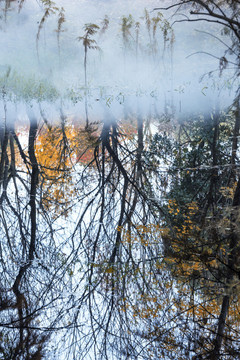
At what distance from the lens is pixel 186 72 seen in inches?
468

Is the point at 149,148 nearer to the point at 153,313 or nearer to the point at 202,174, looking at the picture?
the point at 202,174

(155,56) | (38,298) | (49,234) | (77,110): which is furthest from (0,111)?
(155,56)

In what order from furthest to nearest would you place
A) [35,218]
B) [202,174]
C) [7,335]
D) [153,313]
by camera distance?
[202,174] < [35,218] < [153,313] < [7,335]

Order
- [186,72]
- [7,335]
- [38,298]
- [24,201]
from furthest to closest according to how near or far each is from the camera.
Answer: [186,72]
[24,201]
[38,298]
[7,335]

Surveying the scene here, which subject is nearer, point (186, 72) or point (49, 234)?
point (49, 234)

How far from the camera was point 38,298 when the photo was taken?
148 cm

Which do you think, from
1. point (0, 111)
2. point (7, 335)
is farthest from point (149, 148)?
point (0, 111)

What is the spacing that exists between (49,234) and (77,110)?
455 cm

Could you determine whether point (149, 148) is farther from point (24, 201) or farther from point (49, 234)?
point (49, 234)

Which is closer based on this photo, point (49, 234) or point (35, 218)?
point (49, 234)

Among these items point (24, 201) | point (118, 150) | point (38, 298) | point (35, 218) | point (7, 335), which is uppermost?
point (118, 150)

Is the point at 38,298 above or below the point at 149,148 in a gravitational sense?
below

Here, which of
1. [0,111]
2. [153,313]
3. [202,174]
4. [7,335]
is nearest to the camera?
[7,335]

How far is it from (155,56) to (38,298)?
11.5 m
